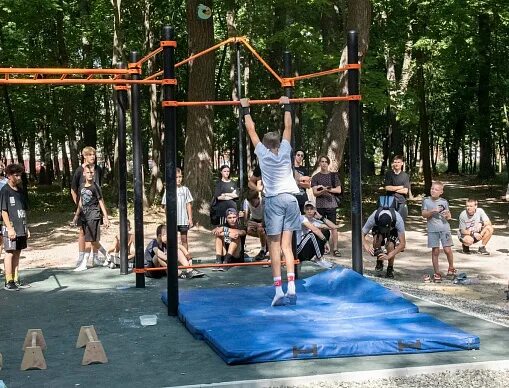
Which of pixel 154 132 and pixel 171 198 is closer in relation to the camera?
pixel 171 198

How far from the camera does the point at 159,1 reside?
28.2 m

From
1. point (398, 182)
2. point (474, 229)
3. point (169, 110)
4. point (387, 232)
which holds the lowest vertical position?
point (474, 229)

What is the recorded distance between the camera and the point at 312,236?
10781mm

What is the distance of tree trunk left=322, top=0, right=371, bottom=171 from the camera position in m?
18.0

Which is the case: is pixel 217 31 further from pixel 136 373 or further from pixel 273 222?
pixel 136 373

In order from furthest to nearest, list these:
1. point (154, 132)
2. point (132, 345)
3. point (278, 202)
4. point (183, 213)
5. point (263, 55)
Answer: point (263, 55)
point (154, 132)
point (183, 213)
point (278, 202)
point (132, 345)

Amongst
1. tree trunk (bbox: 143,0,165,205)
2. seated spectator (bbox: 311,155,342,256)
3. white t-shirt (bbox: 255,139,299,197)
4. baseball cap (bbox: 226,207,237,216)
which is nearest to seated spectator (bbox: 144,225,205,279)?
baseball cap (bbox: 226,207,237,216)

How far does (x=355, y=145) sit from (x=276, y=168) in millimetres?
1499

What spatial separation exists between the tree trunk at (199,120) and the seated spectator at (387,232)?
23.9 ft

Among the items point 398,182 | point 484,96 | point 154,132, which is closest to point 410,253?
point 398,182

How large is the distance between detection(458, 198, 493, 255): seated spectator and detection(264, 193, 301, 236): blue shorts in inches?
302

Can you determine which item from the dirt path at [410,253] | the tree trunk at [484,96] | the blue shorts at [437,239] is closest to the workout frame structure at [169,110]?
the dirt path at [410,253]

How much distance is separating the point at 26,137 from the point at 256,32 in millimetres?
18061

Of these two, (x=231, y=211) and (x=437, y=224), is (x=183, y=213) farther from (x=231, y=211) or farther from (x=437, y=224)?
(x=437, y=224)
